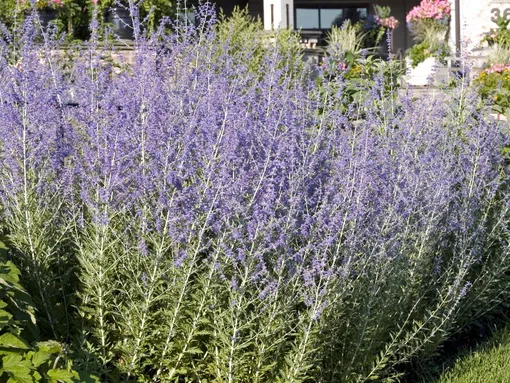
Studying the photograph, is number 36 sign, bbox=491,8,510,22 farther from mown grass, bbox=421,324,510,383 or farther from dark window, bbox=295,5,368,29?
mown grass, bbox=421,324,510,383

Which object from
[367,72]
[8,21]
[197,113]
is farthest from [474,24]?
[197,113]

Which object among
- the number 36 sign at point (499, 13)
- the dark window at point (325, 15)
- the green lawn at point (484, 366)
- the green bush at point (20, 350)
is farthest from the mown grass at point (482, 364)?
the dark window at point (325, 15)

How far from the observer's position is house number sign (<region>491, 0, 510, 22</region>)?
1603 centimetres

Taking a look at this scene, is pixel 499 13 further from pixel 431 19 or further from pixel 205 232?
pixel 205 232

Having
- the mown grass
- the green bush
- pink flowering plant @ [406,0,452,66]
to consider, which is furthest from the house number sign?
the green bush

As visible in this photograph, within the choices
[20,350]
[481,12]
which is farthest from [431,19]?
[20,350]

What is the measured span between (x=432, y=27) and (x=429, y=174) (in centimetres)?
1155

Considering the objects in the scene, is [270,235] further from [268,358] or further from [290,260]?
[268,358]

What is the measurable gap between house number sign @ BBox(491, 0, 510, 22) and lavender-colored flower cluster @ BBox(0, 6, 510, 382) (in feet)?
41.1

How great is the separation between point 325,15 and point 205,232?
1835 cm

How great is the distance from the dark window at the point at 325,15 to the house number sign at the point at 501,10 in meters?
5.33

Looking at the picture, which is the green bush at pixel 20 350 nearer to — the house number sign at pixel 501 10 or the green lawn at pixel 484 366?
the green lawn at pixel 484 366

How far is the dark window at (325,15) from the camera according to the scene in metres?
21.3

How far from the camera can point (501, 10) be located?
1633 cm
